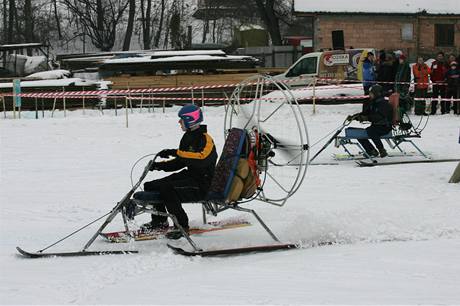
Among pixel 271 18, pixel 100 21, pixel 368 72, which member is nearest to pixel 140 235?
pixel 368 72

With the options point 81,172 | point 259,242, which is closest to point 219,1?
point 81,172

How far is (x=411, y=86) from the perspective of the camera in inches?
A: 857

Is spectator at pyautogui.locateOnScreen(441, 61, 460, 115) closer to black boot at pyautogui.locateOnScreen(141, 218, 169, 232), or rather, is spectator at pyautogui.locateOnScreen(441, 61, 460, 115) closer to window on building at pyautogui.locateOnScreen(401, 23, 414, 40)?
black boot at pyautogui.locateOnScreen(141, 218, 169, 232)

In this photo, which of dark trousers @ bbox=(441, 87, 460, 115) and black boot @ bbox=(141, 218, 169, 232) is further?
dark trousers @ bbox=(441, 87, 460, 115)

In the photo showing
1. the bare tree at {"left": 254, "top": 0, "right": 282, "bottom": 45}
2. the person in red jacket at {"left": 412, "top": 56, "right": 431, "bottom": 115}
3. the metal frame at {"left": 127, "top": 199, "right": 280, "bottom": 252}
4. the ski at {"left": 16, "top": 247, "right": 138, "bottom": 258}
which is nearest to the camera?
the ski at {"left": 16, "top": 247, "right": 138, "bottom": 258}

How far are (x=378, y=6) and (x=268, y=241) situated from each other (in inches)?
1235

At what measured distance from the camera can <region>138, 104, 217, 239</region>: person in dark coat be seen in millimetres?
8062

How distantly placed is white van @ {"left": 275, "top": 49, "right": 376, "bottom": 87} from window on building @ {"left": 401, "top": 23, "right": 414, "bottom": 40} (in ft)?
36.7

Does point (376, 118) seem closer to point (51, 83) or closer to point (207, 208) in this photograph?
point (207, 208)

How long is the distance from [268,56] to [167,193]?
3493 centimetres

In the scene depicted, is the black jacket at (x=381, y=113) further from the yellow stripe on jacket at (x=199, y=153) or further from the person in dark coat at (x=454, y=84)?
the person in dark coat at (x=454, y=84)

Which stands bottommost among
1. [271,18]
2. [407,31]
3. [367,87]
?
[367,87]

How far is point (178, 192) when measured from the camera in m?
8.07

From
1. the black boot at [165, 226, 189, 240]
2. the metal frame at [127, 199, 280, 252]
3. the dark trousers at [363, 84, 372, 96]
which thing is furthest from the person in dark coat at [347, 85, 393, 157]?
the dark trousers at [363, 84, 372, 96]
